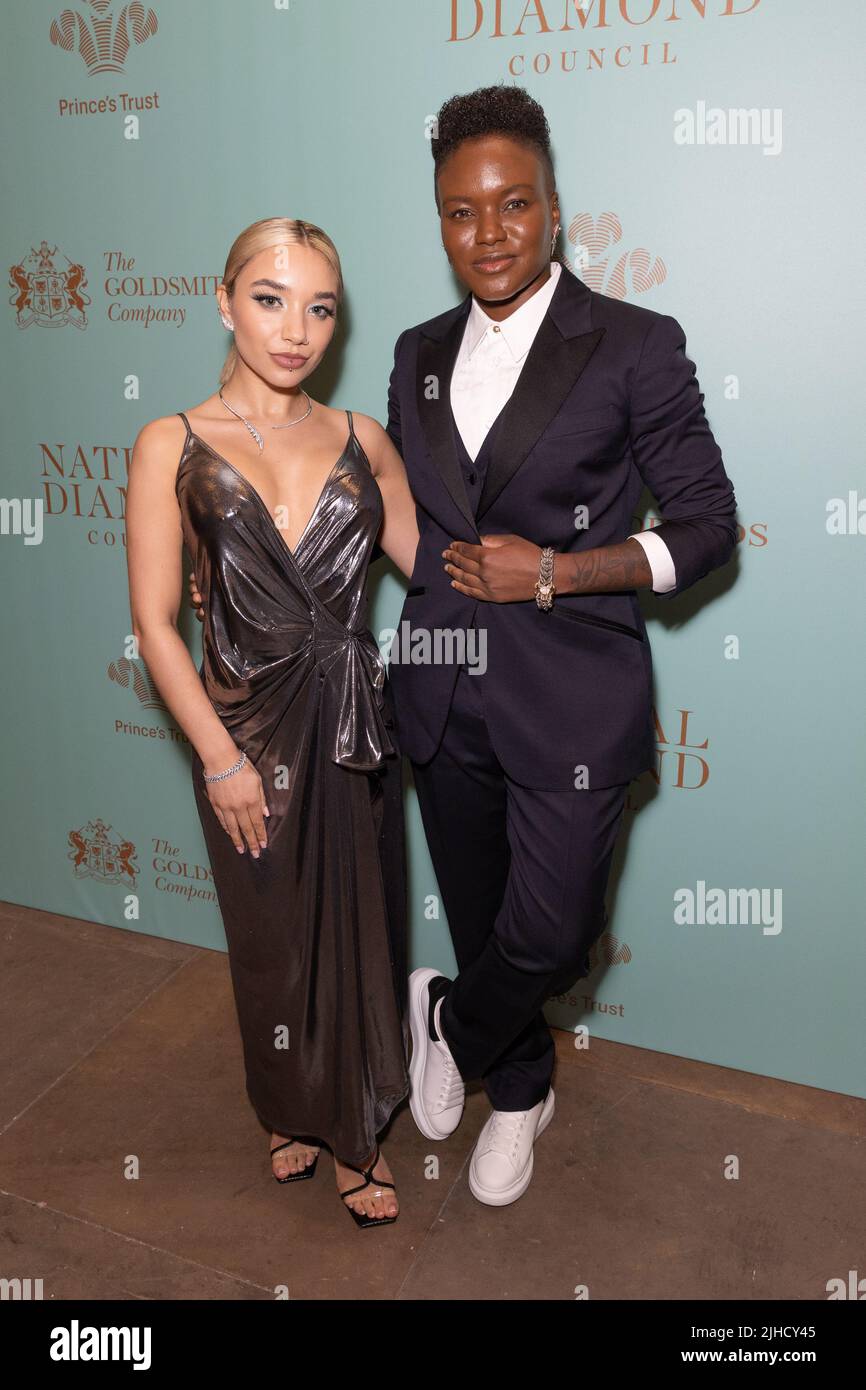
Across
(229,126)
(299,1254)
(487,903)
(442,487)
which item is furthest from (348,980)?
(229,126)

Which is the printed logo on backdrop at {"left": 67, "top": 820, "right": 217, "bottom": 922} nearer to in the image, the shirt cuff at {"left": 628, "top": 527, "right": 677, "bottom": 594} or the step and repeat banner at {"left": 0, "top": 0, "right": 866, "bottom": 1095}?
the step and repeat banner at {"left": 0, "top": 0, "right": 866, "bottom": 1095}

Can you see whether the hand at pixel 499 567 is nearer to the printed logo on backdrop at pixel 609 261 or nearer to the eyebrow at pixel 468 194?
the eyebrow at pixel 468 194

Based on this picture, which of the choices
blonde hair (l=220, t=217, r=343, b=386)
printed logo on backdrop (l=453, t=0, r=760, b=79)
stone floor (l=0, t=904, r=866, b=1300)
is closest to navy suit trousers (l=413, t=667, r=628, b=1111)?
stone floor (l=0, t=904, r=866, b=1300)

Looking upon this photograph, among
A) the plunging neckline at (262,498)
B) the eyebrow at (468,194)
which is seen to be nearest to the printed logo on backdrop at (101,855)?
the plunging neckline at (262,498)

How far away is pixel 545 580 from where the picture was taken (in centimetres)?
197

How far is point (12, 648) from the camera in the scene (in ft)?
11.0

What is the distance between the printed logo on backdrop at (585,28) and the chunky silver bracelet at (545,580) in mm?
1045

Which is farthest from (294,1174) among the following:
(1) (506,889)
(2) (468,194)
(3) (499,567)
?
(2) (468,194)

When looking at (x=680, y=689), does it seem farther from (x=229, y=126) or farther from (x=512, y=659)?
(x=229, y=126)

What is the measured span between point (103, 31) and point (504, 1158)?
2691 millimetres

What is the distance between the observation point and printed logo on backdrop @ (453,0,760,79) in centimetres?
222

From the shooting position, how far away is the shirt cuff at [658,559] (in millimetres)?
1966

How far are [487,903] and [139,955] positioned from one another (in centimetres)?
137

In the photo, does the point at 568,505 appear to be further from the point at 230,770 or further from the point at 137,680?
the point at 137,680
